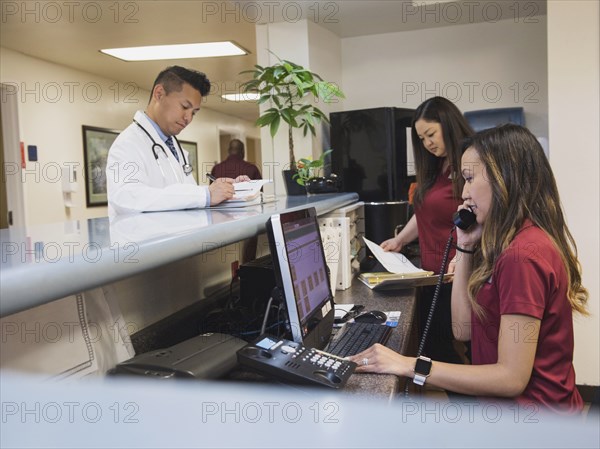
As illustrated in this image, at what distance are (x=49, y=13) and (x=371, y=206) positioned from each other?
2.98 meters

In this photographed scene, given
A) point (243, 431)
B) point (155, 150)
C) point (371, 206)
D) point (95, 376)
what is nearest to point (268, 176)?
point (371, 206)

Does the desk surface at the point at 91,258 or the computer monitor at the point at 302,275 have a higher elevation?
the desk surface at the point at 91,258

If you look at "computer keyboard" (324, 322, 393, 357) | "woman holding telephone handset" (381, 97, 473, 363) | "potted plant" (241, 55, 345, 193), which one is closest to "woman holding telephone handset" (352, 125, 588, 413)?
"computer keyboard" (324, 322, 393, 357)

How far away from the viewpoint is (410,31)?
14.7ft

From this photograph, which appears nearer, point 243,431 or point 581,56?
point 243,431

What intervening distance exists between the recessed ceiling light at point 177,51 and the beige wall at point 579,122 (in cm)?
321

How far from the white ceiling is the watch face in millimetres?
2895

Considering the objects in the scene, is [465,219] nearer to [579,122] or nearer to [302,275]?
[302,275]

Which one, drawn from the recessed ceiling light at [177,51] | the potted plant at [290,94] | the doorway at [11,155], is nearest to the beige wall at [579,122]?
the potted plant at [290,94]

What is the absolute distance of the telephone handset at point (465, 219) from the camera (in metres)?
1.53

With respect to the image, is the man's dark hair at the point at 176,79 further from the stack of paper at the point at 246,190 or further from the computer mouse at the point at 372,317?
the computer mouse at the point at 372,317

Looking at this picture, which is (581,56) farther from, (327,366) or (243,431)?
(243,431)

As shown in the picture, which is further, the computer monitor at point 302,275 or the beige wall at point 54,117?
the beige wall at point 54,117

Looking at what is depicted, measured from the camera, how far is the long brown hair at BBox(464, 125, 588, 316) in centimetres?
126
